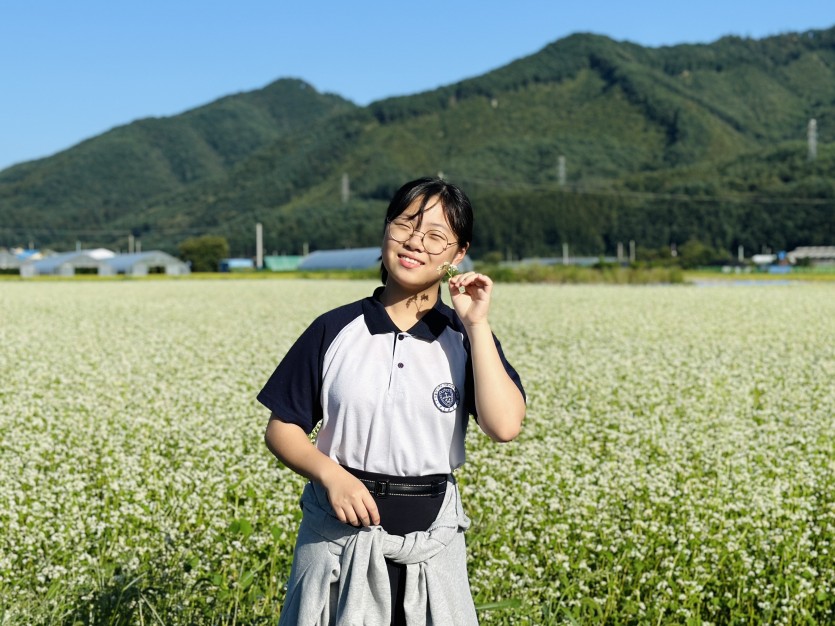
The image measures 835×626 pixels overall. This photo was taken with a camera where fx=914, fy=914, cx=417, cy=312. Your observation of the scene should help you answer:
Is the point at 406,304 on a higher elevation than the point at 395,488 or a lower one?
higher

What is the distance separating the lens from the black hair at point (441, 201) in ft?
9.15

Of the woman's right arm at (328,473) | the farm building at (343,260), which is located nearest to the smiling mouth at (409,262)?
the woman's right arm at (328,473)

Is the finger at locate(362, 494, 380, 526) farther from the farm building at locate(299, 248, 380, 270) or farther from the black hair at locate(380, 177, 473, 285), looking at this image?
the farm building at locate(299, 248, 380, 270)

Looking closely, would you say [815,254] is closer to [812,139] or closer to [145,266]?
[812,139]

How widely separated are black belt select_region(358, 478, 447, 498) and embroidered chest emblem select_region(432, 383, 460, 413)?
23 cm

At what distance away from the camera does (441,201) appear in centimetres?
279

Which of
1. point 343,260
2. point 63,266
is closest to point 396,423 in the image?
point 63,266

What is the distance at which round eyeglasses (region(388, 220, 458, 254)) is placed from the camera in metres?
2.76

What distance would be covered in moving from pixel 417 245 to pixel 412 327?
0.82 ft

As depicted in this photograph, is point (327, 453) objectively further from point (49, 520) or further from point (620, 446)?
point (620, 446)

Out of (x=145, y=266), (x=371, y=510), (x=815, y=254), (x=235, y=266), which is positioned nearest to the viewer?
(x=371, y=510)

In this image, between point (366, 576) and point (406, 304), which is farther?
point (406, 304)

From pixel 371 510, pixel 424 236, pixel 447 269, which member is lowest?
pixel 371 510

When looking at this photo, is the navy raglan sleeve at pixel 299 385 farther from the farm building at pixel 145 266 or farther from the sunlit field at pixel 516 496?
the farm building at pixel 145 266
